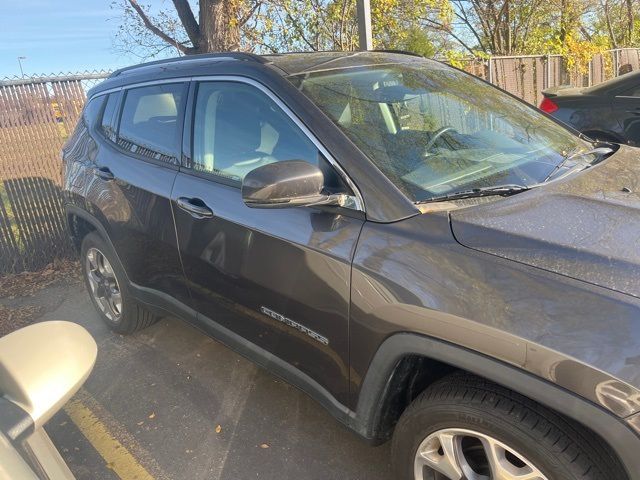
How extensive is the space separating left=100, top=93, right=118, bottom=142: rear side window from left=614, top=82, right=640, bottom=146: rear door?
5269 mm

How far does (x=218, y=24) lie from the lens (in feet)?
20.2

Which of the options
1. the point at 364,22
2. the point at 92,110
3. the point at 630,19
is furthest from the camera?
the point at 630,19

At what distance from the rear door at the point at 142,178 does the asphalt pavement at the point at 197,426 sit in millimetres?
606

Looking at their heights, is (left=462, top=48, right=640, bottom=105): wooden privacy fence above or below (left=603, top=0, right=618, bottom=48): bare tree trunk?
below

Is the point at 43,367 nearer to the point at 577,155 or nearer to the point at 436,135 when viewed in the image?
the point at 436,135

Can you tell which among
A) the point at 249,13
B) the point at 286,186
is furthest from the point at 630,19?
the point at 286,186

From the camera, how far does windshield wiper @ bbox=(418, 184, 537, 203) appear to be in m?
1.88

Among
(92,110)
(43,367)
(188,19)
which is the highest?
(188,19)

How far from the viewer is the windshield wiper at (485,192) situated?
74.0 inches

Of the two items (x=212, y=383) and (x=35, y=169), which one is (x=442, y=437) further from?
(x=35, y=169)

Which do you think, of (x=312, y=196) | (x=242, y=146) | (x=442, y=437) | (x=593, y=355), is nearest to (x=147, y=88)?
(x=242, y=146)

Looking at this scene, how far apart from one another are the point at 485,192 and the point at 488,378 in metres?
0.71

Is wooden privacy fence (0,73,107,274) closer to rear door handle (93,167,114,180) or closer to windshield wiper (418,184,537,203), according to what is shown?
rear door handle (93,167,114,180)

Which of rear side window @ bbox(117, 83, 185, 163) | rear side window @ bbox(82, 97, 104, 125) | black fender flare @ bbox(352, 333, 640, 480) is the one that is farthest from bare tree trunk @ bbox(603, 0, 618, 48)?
black fender flare @ bbox(352, 333, 640, 480)
